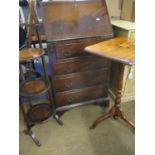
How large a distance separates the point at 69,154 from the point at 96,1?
1.55 meters

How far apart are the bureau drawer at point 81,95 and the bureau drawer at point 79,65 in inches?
9.9

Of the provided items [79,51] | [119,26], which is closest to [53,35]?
[79,51]

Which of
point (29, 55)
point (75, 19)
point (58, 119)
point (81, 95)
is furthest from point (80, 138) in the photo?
point (75, 19)

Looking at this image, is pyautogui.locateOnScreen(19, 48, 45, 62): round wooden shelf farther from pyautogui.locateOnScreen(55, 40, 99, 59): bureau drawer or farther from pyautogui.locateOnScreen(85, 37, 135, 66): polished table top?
pyautogui.locateOnScreen(85, 37, 135, 66): polished table top

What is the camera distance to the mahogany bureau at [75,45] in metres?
1.61

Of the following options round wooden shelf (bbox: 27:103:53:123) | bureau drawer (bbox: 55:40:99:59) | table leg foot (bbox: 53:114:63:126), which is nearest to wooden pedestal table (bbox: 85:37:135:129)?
bureau drawer (bbox: 55:40:99:59)

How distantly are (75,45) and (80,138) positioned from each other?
94 centimetres

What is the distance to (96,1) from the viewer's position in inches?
69.7

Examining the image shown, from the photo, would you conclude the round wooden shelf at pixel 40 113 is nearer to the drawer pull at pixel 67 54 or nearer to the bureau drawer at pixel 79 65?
the bureau drawer at pixel 79 65

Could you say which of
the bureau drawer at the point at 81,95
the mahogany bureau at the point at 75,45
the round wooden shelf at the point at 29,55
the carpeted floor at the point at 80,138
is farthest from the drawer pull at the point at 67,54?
the carpeted floor at the point at 80,138

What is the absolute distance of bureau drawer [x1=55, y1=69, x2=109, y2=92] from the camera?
5.83 ft

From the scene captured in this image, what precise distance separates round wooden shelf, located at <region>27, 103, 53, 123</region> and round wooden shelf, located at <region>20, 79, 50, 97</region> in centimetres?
36

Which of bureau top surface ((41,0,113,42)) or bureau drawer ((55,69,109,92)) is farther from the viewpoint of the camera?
bureau drawer ((55,69,109,92))
